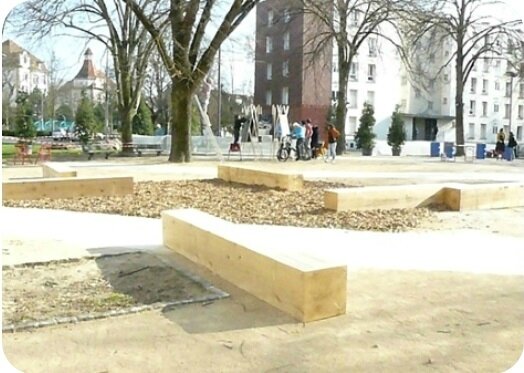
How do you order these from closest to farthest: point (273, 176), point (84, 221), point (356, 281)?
1. point (356, 281)
2. point (84, 221)
3. point (273, 176)

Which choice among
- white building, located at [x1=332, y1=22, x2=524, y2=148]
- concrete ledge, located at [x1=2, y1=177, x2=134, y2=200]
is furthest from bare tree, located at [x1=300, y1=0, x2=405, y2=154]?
white building, located at [x1=332, y1=22, x2=524, y2=148]

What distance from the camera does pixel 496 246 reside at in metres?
7.34

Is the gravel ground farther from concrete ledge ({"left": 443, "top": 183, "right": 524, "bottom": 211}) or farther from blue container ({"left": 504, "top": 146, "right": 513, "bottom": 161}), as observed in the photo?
blue container ({"left": 504, "top": 146, "right": 513, "bottom": 161})

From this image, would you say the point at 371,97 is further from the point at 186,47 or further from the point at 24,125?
the point at 186,47

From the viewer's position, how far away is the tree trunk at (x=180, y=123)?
2150 centimetres

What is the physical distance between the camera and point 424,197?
10.5 meters

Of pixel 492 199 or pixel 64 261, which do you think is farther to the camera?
pixel 492 199

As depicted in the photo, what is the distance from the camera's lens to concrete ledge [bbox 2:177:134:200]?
10695mm

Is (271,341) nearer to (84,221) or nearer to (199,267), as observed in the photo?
(199,267)

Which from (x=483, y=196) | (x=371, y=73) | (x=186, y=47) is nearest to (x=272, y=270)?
(x=483, y=196)

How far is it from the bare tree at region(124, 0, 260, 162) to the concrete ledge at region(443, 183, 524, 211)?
12.1 meters

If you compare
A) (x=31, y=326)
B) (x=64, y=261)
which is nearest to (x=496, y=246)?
(x=64, y=261)

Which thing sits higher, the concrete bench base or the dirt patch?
the concrete bench base

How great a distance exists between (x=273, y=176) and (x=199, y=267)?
7.33 metres
